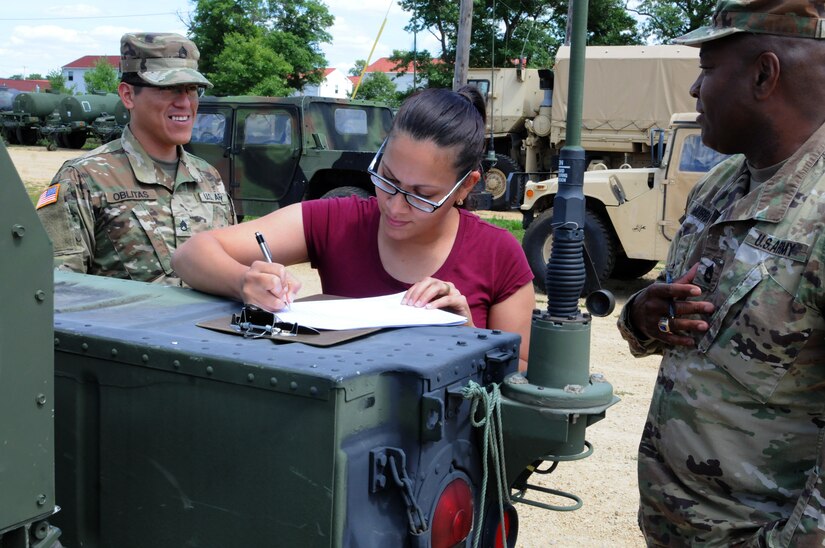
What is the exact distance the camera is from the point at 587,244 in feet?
27.9

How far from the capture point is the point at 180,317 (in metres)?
1.80

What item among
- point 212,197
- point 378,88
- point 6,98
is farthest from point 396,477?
point 378,88

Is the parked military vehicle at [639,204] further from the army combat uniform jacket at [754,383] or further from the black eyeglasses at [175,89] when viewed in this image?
the army combat uniform jacket at [754,383]

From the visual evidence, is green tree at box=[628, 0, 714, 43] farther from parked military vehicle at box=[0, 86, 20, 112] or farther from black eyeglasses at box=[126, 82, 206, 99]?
black eyeglasses at box=[126, 82, 206, 99]

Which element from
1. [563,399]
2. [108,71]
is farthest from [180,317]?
[108,71]

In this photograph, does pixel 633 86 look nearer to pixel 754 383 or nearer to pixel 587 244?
pixel 587 244

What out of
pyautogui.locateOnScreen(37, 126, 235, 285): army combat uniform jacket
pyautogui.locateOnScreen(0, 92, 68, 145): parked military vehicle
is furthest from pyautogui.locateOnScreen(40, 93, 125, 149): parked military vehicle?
pyautogui.locateOnScreen(37, 126, 235, 285): army combat uniform jacket

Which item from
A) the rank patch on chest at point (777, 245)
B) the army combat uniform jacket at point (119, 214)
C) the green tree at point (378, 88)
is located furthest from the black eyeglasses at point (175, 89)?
the green tree at point (378, 88)

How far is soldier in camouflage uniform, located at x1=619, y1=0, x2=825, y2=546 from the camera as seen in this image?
5.05ft

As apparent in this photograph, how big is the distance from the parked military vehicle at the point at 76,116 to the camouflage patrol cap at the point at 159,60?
2613 cm

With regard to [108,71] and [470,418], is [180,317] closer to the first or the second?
[470,418]

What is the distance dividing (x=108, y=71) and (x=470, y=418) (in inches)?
2074

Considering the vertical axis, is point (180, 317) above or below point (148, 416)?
above

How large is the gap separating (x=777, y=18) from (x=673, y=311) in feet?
1.83
